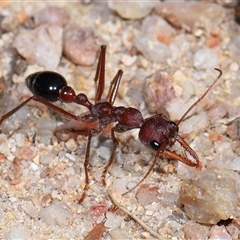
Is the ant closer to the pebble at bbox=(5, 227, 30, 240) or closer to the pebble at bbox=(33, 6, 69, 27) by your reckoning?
the pebble at bbox=(5, 227, 30, 240)

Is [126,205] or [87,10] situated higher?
[87,10]

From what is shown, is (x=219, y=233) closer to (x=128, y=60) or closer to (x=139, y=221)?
(x=139, y=221)

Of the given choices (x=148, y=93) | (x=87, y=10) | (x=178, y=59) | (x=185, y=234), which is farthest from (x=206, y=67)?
(x=185, y=234)

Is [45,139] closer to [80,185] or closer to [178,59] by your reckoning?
[80,185]

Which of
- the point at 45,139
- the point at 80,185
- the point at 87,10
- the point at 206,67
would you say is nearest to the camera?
the point at 80,185

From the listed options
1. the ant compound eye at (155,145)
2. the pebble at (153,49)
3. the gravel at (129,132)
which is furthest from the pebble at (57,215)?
the pebble at (153,49)

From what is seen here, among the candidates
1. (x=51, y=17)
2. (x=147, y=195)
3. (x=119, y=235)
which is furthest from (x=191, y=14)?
(x=119, y=235)

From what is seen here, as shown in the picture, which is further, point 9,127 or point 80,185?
point 9,127
